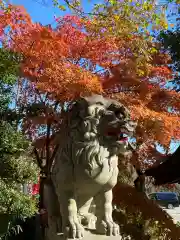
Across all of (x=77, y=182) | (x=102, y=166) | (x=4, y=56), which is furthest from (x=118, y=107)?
Answer: (x=4, y=56)

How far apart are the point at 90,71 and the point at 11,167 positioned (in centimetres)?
474

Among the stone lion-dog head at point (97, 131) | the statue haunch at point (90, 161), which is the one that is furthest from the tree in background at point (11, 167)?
the stone lion-dog head at point (97, 131)

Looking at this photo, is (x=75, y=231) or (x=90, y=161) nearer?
(x=75, y=231)

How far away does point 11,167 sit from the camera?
6.47m

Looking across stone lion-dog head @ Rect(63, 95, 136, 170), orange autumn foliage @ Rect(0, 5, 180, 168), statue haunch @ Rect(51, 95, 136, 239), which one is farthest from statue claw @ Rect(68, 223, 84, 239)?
orange autumn foliage @ Rect(0, 5, 180, 168)

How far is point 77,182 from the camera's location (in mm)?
4090

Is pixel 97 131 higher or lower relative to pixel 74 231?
higher

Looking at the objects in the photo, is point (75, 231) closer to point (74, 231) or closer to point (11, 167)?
point (74, 231)

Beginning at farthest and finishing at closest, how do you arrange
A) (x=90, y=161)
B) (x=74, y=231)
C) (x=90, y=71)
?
(x=90, y=71)
(x=90, y=161)
(x=74, y=231)

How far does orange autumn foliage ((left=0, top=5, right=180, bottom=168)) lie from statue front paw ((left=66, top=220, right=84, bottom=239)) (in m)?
5.38

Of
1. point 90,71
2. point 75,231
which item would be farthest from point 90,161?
point 90,71

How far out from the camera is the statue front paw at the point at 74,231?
385 centimetres

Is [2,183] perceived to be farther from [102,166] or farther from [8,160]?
[102,166]

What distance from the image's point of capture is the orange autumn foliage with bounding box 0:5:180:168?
928cm
